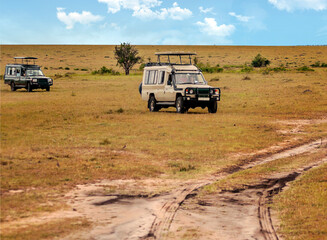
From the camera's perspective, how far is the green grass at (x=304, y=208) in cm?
775

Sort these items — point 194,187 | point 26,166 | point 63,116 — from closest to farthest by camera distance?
point 194,187 < point 26,166 < point 63,116

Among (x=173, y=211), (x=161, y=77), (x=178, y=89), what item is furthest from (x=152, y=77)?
(x=173, y=211)

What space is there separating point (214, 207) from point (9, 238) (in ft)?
11.4

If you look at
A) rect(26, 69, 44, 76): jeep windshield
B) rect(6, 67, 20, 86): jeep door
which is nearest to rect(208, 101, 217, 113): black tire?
rect(26, 69, 44, 76): jeep windshield

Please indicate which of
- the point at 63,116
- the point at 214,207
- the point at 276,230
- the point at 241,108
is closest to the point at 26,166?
the point at 214,207

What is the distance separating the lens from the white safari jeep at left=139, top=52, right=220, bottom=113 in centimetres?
2503

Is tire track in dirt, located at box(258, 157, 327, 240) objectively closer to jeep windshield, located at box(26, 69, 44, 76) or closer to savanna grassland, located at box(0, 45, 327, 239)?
savanna grassland, located at box(0, 45, 327, 239)

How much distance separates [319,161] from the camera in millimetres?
13555

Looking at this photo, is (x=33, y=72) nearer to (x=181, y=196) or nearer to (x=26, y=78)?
(x=26, y=78)

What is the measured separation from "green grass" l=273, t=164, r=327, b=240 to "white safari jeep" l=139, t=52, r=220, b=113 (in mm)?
13352

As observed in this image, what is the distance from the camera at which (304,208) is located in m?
9.08

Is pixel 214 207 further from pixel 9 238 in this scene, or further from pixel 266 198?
pixel 9 238

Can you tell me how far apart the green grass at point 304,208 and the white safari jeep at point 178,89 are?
1335 centimetres

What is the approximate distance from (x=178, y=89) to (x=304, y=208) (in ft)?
54.6
